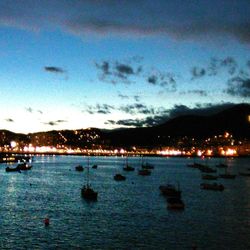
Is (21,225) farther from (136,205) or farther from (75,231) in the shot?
(136,205)

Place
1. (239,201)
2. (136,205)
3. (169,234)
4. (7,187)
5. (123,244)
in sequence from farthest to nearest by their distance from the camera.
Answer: (7,187) → (239,201) → (136,205) → (169,234) → (123,244)

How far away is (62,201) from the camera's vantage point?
81.6 metres

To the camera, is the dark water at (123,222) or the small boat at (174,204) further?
the small boat at (174,204)

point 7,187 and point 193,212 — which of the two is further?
point 7,187

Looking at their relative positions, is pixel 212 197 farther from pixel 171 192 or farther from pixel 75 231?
pixel 75 231

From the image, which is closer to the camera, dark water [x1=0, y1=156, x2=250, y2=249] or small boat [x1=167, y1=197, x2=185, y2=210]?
dark water [x1=0, y1=156, x2=250, y2=249]

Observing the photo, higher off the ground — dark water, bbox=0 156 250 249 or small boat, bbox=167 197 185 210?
small boat, bbox=167 197 185 210

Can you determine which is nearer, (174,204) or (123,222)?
(123,222)

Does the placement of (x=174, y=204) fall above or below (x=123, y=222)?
above

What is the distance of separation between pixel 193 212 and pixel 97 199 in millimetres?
21655

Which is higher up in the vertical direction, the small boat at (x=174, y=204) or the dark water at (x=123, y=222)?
the small boat at (x=174, y=204)

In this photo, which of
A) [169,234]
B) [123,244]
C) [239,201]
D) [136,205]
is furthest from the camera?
[239,201]

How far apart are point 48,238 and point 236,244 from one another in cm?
1975

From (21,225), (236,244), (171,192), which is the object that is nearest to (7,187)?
(171,192)
